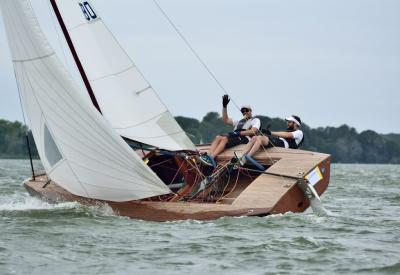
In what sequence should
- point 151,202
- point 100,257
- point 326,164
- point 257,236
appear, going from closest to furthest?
point 100,257 → point 257,236 → point 151,202 → point 326,164

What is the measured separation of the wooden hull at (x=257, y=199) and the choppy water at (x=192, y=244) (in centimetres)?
12

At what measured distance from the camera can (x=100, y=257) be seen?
27.5ft

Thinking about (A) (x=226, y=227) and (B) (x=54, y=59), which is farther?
(B) (x=54, y=59)

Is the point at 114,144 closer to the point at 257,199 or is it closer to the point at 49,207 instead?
the point at 49,207

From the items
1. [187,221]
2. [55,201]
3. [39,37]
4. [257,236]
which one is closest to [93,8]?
[39,37]

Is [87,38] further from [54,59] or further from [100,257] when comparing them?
[100,257]

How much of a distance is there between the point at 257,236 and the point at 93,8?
13.4ft

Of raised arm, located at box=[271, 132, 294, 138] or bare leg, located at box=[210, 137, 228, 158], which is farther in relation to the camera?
raised arm, located at box=[271, 132, 294, 138]

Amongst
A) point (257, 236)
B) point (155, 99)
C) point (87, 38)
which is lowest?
point (257, 236)

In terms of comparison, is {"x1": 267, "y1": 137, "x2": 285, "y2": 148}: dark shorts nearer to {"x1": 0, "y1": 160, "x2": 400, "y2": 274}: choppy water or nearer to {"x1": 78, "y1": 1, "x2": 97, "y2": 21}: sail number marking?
{"x1": 0, "y1": 160, "x2": 400, "y2": 274}: choppy water

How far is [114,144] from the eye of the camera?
1079 cm

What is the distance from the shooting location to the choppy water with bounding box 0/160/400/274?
26.5 feet

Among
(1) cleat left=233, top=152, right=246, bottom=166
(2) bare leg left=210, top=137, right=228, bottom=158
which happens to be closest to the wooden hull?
(1) cleat left=233, top=152, right=246, bottom=166

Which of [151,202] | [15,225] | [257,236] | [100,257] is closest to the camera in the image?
[100,257]
